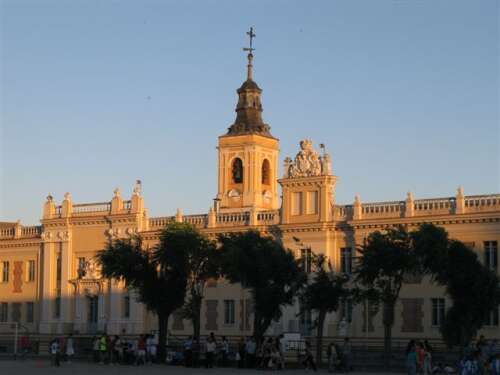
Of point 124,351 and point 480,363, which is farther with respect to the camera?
point 124,351

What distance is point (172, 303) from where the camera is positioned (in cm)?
6225

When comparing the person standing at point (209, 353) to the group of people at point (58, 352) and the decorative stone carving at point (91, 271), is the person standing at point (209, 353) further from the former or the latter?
the decorative stone carving at point (91, 271)

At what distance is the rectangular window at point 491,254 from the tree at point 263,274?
34.5ft

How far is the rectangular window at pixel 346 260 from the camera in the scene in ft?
225

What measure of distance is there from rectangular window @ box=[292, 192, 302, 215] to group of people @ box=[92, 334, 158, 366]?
14522 mm

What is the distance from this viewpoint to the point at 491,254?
2464 inches

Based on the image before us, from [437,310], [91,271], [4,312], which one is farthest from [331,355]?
[4,312]

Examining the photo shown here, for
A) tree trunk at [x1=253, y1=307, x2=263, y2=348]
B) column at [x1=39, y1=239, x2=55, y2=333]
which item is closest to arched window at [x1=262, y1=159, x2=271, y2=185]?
column at [x1=39, y1=239, x2=55, y2=333]

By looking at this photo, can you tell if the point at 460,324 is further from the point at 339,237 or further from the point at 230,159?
the point at 230,159

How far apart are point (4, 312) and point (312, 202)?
28.7 meters

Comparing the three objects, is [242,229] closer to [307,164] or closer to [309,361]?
[307,164]

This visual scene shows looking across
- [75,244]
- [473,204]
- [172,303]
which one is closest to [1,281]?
[75,244]

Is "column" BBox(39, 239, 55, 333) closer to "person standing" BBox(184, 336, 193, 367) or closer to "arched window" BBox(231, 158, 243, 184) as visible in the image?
"arched window" BBox(231, 158, 243, 184)

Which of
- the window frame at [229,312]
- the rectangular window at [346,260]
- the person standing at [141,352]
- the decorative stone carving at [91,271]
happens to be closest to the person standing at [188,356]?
the person standing at [141,352]
